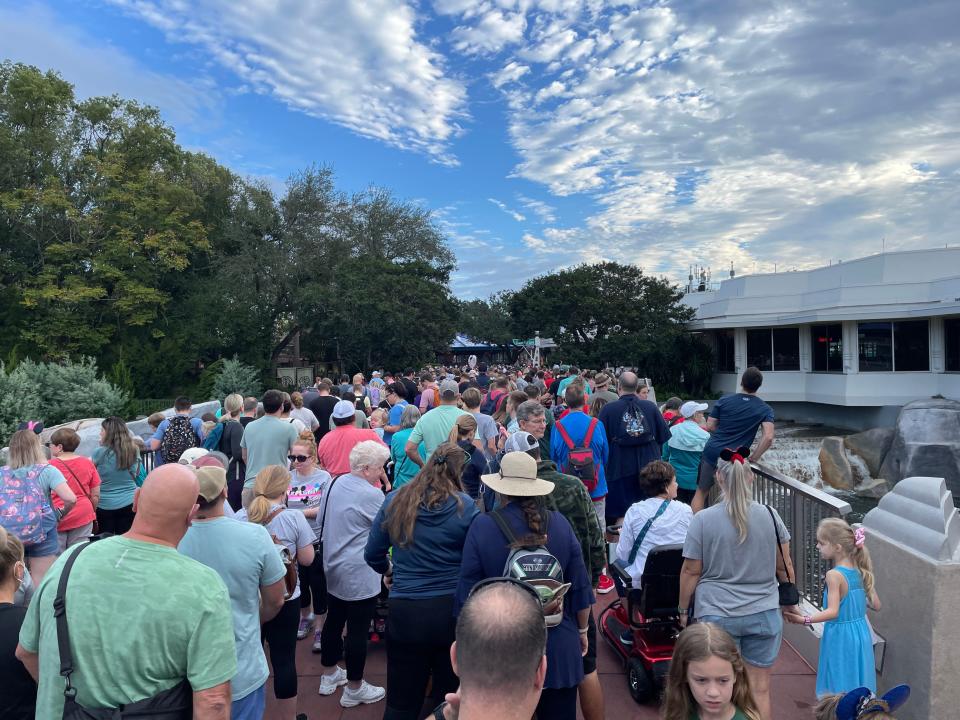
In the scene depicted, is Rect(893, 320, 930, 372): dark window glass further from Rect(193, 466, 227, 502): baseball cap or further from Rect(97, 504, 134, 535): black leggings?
Rect(193, 466, 227, 502): baseball cap

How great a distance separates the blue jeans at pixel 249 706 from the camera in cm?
258

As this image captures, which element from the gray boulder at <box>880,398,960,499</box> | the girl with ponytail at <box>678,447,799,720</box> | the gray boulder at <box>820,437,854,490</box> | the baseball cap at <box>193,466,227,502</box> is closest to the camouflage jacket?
the girl with ponytail at <box>678,447,799,720</box>

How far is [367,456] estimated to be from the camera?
149 inches

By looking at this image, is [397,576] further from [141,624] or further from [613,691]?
[613,691]

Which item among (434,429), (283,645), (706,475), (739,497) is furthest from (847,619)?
(434,429)

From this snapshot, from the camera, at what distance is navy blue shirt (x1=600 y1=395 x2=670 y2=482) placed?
19.5 feet

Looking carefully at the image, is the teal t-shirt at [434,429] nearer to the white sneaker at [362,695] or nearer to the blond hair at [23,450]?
the white sneaker at [362,695]

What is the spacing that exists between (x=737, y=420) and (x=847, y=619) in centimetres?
234

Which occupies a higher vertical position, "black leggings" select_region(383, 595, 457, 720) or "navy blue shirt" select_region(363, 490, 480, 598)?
"navy blue shirt" select_region(363, 490, 480, 598)

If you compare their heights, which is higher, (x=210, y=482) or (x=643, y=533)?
(x=210, y=482)

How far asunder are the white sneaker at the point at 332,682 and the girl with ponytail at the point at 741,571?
2388mm

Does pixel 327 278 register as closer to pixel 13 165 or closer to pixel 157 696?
pixel 13 165

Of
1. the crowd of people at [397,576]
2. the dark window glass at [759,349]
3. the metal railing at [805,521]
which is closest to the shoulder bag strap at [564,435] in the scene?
the crowd of people at [397,576]

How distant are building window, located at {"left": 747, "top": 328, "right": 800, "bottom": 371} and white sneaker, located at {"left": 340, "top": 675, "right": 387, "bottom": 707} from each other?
2441 centimetres
